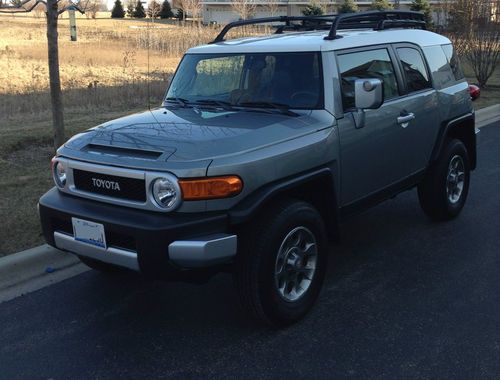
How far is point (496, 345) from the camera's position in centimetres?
346

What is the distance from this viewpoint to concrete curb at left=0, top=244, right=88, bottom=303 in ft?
14.5

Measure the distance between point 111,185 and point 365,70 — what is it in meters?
2.25

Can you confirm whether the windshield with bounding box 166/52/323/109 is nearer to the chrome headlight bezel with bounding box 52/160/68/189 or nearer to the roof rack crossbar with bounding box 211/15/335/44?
the roof rack crossbar with bounding box 211/15/335/44

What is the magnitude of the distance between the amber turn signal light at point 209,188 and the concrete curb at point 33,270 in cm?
191

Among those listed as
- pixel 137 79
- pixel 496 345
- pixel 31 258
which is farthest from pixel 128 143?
pixel 137 79

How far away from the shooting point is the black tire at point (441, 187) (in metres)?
5.47

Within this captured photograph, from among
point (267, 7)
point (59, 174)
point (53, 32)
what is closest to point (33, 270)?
point (59, 174)

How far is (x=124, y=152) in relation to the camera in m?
3.51

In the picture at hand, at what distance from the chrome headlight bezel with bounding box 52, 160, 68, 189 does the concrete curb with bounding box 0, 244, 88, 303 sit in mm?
1045

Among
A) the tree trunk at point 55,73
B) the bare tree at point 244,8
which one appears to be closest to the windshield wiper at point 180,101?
the tree trunk at point 55,73

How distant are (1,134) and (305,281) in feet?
21.8

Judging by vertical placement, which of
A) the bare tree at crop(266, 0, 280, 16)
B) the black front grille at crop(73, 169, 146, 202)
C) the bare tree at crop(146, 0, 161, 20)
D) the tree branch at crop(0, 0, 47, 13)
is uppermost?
the bare tree at crop(266, 0, 280, 16)

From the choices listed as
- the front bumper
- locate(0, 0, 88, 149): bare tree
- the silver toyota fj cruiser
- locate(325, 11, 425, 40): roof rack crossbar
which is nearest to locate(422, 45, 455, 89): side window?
the silver toyota fj cruiser

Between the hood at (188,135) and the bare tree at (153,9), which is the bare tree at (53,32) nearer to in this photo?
the hood at (188,135)
